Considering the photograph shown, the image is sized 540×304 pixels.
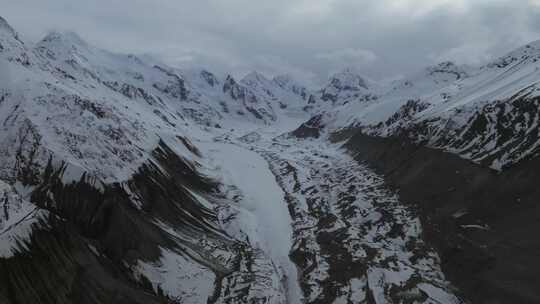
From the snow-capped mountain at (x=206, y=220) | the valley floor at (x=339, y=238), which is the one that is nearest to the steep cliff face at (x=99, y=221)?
the snow-capped mountain at (x=206, y=220)

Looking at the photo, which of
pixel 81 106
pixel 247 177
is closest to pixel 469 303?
pixel 81 106

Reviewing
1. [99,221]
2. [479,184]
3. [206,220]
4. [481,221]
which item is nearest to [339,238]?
[481,221]

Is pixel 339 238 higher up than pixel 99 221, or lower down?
lower down

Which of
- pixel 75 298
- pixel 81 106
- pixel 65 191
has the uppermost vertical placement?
pixel 81 106

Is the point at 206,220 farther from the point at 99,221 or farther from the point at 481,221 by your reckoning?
the point at 481,221

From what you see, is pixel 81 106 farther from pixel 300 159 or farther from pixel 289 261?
pixel 300 159

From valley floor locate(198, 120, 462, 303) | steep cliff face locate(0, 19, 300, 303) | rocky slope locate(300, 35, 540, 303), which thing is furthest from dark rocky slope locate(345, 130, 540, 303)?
steep cliff face locate(0, 19, 300, 303)

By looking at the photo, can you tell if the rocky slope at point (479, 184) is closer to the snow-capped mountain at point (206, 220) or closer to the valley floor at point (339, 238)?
the snow-capped mountain at point (206, 220)

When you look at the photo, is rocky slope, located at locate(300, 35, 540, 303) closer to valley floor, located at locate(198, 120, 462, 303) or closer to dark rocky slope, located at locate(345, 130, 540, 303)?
dark rocky slope, located at locate(345, 130, 540, 303)

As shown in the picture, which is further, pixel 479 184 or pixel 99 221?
pixel 479 184

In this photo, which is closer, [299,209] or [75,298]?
[75,298]
